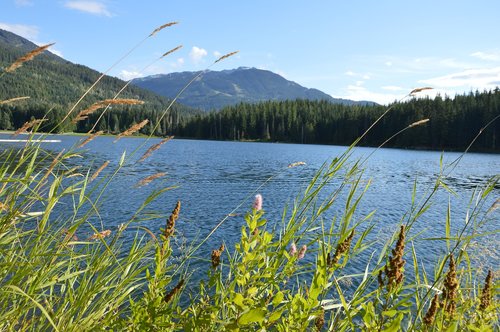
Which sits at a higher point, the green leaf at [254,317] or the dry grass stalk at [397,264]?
the dry grass stalk at [397,264]

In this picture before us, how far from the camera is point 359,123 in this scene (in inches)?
6211

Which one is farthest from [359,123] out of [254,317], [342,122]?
[254,317]

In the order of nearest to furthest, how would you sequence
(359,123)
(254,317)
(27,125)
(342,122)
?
(254,317) → (27,125) → (359,123) → (342,122)

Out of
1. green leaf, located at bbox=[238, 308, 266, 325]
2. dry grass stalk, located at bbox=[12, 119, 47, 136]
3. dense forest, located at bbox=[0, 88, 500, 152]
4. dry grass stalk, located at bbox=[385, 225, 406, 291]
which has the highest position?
dense forest, located at bbox=[0, 88, 500, 152]

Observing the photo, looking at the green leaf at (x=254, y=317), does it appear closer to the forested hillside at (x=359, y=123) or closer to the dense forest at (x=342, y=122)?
the dense forest at (x=342, y=122)

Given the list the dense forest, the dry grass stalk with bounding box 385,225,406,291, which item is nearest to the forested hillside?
the dense forest

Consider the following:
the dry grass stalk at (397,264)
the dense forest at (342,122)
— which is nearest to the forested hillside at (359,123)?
the dense forest at (342,122)

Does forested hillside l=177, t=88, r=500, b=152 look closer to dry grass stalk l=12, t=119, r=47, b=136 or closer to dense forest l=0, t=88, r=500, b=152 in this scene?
dense forest l=0, t=88, r=500, b=152

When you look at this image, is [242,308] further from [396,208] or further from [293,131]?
[293,131]

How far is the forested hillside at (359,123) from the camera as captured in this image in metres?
123

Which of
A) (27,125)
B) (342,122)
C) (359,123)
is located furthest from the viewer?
(342,122)

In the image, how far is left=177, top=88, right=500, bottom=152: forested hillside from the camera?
12331 cm

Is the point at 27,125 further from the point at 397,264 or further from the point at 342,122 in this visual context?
the point at 342,122

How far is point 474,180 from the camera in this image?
46.5 meters
